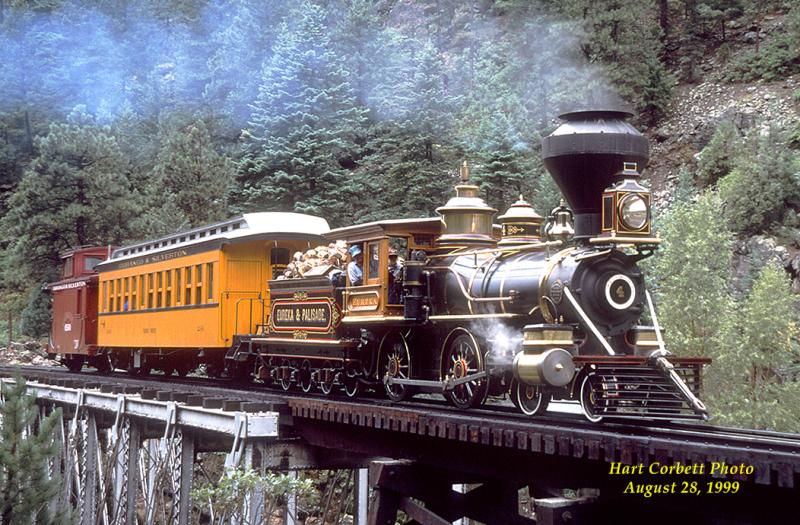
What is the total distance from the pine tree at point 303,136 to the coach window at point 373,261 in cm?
2008

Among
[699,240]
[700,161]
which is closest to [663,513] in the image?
[699,240]

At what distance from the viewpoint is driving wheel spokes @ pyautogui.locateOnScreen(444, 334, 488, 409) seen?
38.6 ft

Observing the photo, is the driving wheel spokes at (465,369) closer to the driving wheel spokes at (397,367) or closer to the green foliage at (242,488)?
the driving wheel spokes at (397,367)

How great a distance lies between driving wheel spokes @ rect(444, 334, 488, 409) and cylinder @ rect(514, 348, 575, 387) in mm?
1684

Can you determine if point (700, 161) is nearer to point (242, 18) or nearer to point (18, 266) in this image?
point (18, 266)

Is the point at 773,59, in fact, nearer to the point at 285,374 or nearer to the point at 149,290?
the point at 149,290

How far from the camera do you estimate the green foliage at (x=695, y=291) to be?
27.0 m

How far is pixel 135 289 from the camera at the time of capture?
22641 millimetres

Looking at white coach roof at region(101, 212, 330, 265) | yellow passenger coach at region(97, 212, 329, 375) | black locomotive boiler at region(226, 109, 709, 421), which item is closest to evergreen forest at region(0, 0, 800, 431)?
yellow passenger coach at region(97, 212, 329, 375)

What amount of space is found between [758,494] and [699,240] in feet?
70.0

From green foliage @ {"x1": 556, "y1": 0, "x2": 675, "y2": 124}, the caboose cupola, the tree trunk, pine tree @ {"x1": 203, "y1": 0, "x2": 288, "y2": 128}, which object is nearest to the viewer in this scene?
the caboose cupola

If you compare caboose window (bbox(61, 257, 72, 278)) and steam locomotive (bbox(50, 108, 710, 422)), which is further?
caboose window (bbox(61, 257, 72, 278))

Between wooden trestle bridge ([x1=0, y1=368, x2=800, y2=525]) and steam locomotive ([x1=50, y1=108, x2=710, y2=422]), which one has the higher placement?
steam locomotive ([x1=50, y1=108, x2=710, y2=422])

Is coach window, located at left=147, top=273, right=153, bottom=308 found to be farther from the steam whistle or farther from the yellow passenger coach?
the steam whistle
